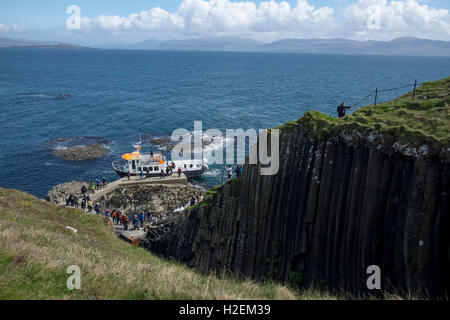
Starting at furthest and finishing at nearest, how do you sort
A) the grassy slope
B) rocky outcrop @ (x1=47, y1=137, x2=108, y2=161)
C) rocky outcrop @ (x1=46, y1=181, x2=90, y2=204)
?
rocky outcrop @ (x1=47, y1=137, x2=108, y2=161) < rocky outcrop @ (x1=46, y1=181, x2=90, y2=204) < the grassy slope

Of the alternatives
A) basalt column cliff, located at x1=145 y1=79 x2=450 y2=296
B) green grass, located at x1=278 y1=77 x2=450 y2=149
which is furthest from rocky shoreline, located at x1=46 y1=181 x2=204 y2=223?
green grass, located at x1=278 y1=77 x2=450 y2=149

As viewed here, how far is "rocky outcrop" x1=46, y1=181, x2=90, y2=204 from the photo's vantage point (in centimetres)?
4656

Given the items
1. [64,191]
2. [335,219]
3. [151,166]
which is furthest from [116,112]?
[335,219]

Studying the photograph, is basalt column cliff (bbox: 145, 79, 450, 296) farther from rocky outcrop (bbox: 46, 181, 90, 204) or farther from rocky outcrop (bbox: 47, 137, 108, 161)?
rocky outcrop (bbox: 47, 137, 108, 161)

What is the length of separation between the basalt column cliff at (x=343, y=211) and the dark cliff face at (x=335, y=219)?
40 mm

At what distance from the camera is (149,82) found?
493 feet

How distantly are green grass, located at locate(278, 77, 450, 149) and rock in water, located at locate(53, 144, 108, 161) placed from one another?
1957 inches

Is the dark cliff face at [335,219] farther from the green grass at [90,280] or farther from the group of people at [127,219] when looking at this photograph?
the group of people at [127,219]

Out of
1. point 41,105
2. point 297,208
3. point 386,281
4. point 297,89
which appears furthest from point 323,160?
point 297,89

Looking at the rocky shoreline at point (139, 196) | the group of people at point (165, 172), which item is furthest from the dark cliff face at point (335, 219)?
the group of people at point (165, 172)

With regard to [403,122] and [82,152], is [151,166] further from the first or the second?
[403,122]

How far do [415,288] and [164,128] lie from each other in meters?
68.6

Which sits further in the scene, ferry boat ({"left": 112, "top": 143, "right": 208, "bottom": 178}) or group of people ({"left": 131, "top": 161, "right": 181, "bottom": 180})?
ferry boat ({"left": 112, "top": 143, "right": 208, "bottom": 178})

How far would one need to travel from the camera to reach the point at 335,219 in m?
16.8
